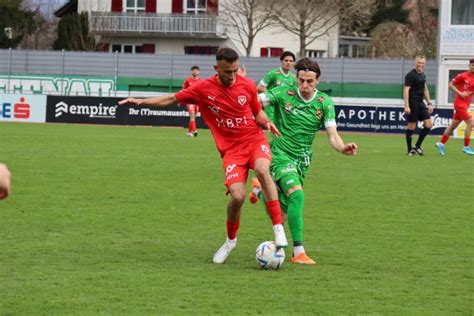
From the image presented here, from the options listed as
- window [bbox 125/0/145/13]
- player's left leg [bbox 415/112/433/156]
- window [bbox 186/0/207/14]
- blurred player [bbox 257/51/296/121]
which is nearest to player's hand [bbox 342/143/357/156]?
blurred player [bbox 257/51/296/121]

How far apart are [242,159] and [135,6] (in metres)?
57.0

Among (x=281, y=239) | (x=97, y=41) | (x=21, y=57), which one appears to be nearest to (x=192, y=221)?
(x=281, y=239)

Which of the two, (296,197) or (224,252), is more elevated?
(296,197)

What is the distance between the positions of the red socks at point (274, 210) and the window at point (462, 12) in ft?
112

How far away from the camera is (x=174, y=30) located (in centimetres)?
6250

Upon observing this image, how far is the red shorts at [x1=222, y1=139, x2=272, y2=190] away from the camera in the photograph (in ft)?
28.4

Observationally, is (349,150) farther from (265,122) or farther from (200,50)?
(200,50)

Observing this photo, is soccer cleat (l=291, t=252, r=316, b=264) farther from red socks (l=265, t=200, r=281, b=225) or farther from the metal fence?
the metal fence

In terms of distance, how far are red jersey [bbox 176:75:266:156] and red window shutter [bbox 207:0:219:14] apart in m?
53.0

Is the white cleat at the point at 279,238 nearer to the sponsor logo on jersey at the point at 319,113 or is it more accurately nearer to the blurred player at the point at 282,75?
the sponsor logo on jersey at the point at 319,113

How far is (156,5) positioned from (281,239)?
56.6 meters

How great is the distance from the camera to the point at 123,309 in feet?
21.7

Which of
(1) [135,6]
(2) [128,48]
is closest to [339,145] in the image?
(1) [135,6]

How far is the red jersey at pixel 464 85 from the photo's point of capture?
2284cm
